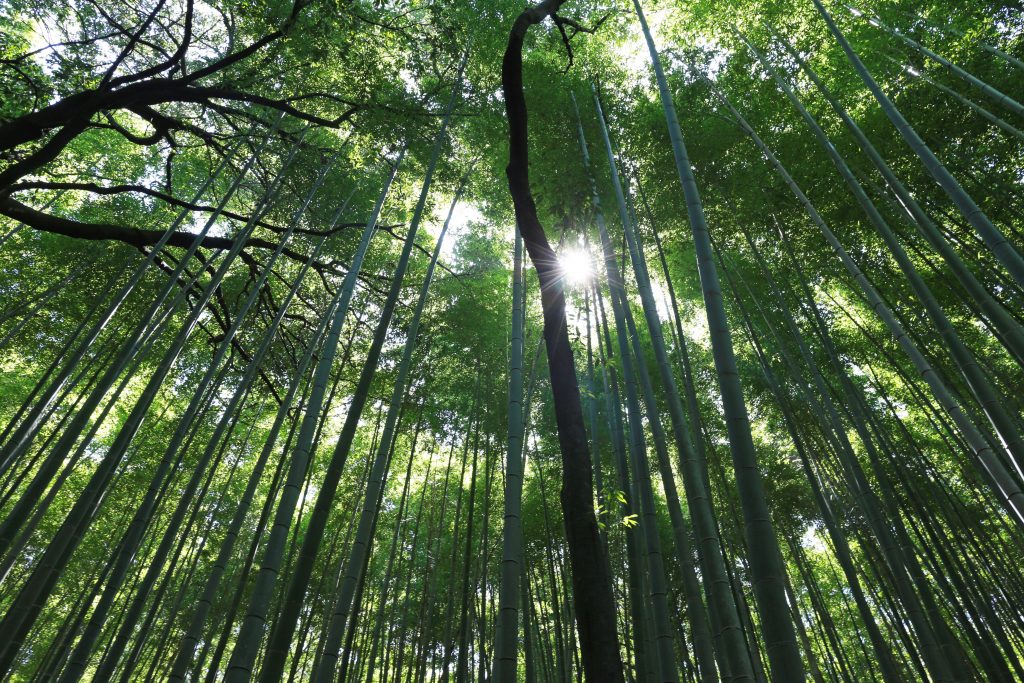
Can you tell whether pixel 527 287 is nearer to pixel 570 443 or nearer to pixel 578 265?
pixel 578 265

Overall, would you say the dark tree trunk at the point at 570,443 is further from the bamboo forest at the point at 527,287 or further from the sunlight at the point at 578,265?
the sunlight at the point at 578,265

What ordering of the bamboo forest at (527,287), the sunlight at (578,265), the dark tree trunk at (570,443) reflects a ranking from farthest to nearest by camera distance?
the sunlight at (578,265) < the bamboo forest at (527,287) < the dark tree trunk at (570,443)

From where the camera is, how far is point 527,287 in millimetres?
4703

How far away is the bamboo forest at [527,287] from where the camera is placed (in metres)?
2.06

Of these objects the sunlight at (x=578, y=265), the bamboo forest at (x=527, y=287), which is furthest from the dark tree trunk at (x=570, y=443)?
the sunlight at (x=578, y=265)

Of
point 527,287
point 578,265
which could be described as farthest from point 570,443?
point 527,287

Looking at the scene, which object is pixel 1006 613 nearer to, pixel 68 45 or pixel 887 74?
pixel 887 74

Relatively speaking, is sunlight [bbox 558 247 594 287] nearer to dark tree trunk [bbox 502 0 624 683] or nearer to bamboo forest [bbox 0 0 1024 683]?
bamboo forest [bbox 0 0 1024 683]

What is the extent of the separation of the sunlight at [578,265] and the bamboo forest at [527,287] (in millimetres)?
49

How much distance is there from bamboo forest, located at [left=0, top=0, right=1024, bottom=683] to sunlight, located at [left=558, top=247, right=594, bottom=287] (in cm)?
5

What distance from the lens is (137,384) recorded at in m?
7.02

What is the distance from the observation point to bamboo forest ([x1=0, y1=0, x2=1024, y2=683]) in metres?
2.06

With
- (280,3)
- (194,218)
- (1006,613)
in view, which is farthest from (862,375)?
(194,218)

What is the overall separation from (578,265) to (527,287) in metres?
0.83
